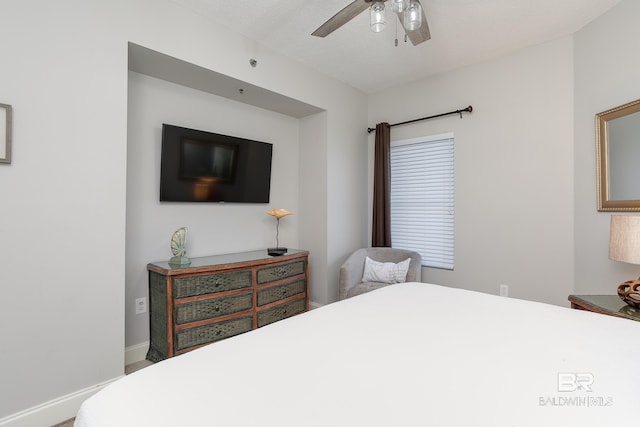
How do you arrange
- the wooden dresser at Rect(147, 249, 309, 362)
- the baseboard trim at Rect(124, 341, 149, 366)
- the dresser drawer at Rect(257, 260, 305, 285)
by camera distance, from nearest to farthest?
1. the wooden dresser at Rect(147, 249, 309, 362)
2. the baseboard trim at Rect(124, 341, 149, 366)
3. the dresser drawer at Rect(257, 260, 305, 285)

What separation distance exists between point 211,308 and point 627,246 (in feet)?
8.99

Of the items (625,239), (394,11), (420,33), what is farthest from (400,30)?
(625,239)

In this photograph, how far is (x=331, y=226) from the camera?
3.55 metres

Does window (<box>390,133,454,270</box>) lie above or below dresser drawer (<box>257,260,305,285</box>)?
above

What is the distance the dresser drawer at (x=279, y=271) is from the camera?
2.77 metres

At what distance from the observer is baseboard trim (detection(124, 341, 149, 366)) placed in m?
2.43

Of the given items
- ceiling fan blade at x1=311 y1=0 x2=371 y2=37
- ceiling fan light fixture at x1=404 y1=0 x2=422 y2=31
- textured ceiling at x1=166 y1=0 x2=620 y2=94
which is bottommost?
ceiling fan light fixture at x1=404 y1=0 x2=422 y2=31

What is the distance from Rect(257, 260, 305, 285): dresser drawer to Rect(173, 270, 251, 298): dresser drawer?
14 centimetres

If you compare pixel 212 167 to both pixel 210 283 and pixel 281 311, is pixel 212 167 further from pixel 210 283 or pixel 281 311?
pixel 281 311

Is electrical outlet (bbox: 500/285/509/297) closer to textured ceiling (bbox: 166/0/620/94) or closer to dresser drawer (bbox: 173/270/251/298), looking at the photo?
textured ceiling (bbox: 166/0/620/94)

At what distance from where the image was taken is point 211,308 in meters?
2.41

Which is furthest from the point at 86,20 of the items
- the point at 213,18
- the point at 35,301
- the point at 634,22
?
the point at 634,22

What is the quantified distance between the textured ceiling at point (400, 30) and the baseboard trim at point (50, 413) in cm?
271

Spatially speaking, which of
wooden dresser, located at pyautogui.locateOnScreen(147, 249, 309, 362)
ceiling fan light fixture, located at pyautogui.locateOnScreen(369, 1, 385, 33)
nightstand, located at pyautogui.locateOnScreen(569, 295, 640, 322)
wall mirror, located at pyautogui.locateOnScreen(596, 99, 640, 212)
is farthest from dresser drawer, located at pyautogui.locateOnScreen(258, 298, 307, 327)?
wall mirror, located at pyautogui.locateOnScreen(596, 99, 640, 212)
